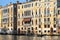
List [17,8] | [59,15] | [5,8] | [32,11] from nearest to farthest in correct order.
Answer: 1. [59,15]
2. [32,11]
3. [17,8]
4. [5,8]

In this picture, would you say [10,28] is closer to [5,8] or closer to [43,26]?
[5,8]

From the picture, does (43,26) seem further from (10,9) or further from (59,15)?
(10,9)

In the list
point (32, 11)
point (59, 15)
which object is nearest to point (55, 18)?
point (59, 15)

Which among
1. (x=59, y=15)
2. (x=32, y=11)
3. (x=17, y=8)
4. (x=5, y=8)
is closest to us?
(x=59, y=15)

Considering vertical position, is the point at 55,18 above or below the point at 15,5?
below

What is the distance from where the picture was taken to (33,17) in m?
77.6

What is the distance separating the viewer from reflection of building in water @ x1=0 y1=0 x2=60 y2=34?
238 feet

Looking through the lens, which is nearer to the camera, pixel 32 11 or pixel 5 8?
pixel 32 11

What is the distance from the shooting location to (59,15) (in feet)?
235

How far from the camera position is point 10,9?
3482 inches

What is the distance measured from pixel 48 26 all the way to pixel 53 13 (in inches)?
151

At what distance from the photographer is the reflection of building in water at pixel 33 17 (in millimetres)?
72562

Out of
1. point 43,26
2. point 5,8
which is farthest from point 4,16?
point 43,26

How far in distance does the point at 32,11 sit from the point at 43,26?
6.93 meters
